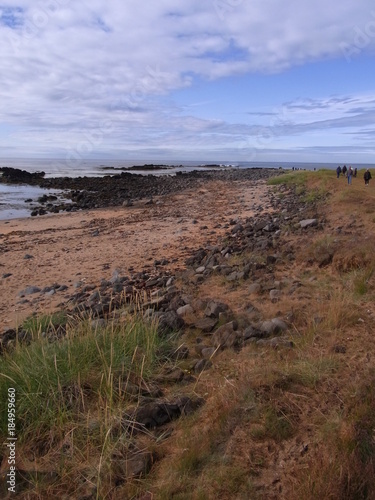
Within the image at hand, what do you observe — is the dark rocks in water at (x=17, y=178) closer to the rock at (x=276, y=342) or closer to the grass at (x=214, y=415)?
the grass at (x=214, y=415)

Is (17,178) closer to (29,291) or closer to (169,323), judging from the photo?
(29,291)

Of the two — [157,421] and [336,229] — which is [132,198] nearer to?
[336,229]

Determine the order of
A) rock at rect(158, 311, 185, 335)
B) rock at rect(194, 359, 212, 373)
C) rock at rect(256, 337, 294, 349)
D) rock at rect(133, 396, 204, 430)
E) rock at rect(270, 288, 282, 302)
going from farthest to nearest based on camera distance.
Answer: rock at rect(270, 288, 282, 302)
rock at rect(158, 311, 185, 335)
rock at rect(256, 337, 294, 349)
rock at rect(194, 359, 212, 373)
rock at rect(133, 396, 204, 430)

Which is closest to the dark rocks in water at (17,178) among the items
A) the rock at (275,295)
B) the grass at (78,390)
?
the rock at (275,295)

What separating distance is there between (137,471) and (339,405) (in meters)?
1.41

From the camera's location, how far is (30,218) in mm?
19219

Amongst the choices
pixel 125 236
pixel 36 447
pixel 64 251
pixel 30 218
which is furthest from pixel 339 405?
pixel 30 218

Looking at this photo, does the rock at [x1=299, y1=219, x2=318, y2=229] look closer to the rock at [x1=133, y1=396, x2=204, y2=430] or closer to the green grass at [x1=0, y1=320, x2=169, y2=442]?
the green grass at [x1=0, y1=320, x2=169, y2=442]

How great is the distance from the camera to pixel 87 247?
36.0ft

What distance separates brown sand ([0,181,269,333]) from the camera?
759 centimetres

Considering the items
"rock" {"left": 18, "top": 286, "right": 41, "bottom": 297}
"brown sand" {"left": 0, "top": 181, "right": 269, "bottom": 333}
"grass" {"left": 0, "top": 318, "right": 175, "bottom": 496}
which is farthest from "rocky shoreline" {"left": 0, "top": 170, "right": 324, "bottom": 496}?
"brown sand" {"left": 0, "top": 181, "right": 269, "bottom": 333}

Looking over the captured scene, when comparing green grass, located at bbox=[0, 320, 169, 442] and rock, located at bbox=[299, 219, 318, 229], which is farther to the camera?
rock, located at bbox=[299, 219, 318, 229]

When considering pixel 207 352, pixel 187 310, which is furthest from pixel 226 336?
pixel 187 310

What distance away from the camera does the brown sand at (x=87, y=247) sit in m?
7.59
